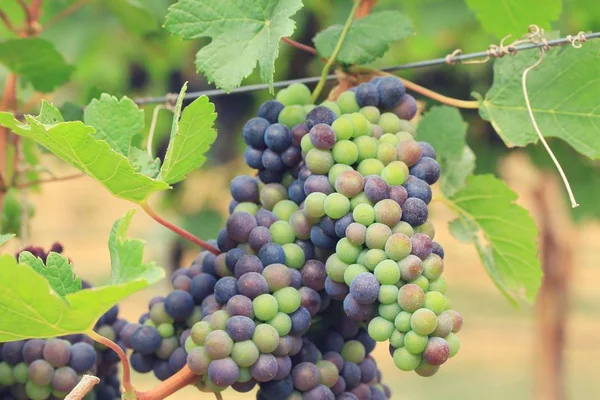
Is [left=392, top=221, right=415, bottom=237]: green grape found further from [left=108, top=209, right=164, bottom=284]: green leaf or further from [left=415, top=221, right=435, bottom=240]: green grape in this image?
[left=108, top=209, right=164, bottom=284]: green leaf

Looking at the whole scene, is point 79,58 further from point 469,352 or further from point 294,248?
point 469,352

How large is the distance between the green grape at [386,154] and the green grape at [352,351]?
0.13 metres

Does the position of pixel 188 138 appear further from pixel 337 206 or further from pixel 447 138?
pixel 447 138

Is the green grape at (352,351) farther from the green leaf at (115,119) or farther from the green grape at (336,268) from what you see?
the green leaf at (115,119)

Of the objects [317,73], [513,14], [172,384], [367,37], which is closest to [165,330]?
[172,384]

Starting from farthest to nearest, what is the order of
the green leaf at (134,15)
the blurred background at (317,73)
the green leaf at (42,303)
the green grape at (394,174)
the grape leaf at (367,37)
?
the blurred background at (317,73) < the green leaf at (134,15) < the grape leaf at (367,37) < the green grape at (394,174) < the green leaf at (42,303)

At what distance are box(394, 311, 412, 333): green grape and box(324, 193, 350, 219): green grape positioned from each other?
73mm

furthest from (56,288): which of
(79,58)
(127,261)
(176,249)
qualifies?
(176,249)

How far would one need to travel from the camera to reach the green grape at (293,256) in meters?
0.50

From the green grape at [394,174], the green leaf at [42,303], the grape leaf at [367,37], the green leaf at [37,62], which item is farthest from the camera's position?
the green leaf at [37,62]

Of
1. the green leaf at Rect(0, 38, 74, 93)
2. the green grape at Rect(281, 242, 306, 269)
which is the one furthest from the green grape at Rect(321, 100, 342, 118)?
the green leaf at Rect(0, 38, 74, 93)

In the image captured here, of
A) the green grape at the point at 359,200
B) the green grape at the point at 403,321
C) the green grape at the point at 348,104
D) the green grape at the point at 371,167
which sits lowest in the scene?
the green grape at the point at 403,321

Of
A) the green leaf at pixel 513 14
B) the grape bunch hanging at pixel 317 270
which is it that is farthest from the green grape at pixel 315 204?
the green leaf at pixel 513 14

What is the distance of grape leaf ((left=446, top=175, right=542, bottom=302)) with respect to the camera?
0.63m
